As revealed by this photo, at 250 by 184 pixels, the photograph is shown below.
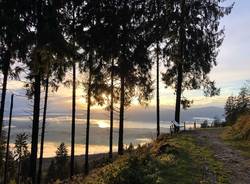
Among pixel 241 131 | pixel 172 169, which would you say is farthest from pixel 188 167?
pixel 241 131

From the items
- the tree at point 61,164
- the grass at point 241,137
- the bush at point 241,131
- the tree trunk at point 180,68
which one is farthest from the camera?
the tree at point 61,164

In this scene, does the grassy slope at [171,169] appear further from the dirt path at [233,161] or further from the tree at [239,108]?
the tree at [239,108]

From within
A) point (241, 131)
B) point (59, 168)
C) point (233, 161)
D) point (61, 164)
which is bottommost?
point (59, 168)

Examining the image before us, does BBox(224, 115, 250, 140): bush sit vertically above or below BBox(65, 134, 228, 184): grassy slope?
above

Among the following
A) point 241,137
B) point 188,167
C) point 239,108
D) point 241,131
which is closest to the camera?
point 188,167

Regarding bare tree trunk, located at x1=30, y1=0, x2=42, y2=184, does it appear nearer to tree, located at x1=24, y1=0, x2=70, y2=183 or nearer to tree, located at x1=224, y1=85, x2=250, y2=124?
tree, located at x1=24, y1=0, x2=70, y2=183

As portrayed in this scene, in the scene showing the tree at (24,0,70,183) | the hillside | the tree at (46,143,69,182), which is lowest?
the tree at (46,143,69,182)

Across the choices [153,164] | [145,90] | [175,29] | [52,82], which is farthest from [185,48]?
[153,164]

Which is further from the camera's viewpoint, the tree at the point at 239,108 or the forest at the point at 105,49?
the tree at the point at 239,108

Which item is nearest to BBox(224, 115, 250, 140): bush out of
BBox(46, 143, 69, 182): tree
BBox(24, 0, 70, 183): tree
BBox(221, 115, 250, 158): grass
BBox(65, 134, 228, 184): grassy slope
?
BBox(221, 115, 250, 158): grass

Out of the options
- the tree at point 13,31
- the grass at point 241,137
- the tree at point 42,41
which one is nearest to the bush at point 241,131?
the grass at point 241,137

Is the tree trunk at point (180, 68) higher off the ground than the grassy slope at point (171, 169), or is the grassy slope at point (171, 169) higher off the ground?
the tree trunk at point (180, 68)

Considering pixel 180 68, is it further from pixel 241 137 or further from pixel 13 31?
pixel 13 31

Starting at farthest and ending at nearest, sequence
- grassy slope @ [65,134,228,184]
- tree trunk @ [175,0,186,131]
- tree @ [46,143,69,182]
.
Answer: tree @ [46,143,69,182] → tree trunk @ [175,0,186,131] → grassy slope @ [65,134,228,184]
